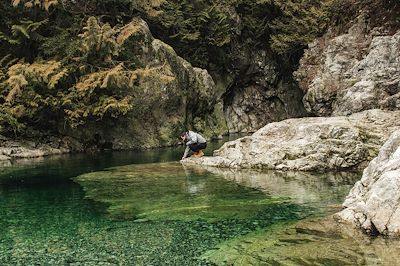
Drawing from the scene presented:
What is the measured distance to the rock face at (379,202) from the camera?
8.49 metres

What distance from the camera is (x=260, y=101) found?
50.4 m

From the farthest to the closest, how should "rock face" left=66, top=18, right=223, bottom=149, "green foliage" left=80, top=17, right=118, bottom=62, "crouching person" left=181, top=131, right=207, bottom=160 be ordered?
"rock face" left=66, top=18, right=223, bottom=149 < "green foliage" left=80, top=17, right=118, bottom=62 < "crouching person" left=181, top=131, right=207, bottom=160

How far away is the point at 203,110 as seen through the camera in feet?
130

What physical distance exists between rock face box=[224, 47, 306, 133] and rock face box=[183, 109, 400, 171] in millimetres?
28561

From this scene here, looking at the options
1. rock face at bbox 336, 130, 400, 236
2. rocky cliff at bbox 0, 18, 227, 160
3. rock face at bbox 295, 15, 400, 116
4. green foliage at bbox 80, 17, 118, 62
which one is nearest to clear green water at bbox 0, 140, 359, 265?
rock face at bbox 336, 130, 400, 236

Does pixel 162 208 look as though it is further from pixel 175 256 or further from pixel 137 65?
pixel 137 65

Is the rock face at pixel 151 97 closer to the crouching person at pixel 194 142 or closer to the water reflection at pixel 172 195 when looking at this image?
the crouching person at pixel 194 142

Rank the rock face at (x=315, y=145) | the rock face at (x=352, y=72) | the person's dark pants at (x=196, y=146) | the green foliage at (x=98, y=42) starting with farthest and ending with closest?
the green foliage at (x=98, y=42) < the rock face at (x=352, y=72) < the person's dark pants at (x=196, y=146) < the rock face at (x=315, y=145)

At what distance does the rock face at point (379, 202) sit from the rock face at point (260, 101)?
1530 inches

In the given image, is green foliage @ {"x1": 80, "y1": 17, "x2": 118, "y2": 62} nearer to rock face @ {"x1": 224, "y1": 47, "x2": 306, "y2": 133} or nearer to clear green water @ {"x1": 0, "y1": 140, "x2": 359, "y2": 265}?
clear green water @ {"x1": 0, "y1": 140, "x2": 359, "y2": 265}

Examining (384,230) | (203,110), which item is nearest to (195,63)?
(203,110)

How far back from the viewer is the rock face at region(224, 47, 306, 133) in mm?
49500

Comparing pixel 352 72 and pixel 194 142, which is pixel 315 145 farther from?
pixel 352 72

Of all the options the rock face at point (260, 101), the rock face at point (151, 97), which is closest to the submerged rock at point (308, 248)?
the rock face at point (151, 97)
